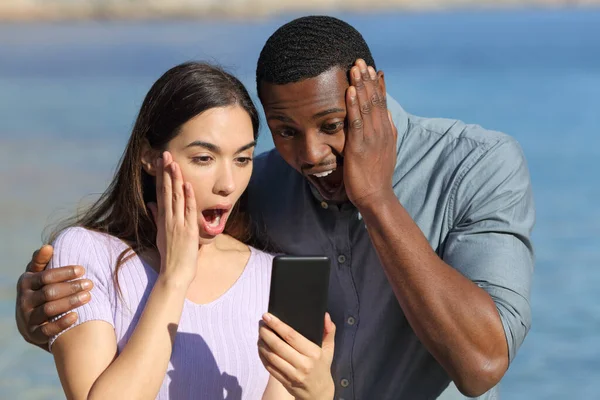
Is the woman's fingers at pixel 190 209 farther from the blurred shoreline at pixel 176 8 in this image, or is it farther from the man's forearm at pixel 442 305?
the blurred shoreline at pixel 176 8

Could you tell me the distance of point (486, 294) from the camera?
3.39 metres

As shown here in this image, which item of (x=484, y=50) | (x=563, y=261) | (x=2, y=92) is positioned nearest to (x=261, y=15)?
(x=484, y=50)

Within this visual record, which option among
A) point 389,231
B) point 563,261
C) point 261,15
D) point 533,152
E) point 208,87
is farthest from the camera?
point 261,15

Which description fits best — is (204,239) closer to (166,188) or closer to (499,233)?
(166,188)

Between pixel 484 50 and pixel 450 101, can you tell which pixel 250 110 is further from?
pixel 484 50

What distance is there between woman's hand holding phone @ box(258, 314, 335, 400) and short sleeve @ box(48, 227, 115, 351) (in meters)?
0.55

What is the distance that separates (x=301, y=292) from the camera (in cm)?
318

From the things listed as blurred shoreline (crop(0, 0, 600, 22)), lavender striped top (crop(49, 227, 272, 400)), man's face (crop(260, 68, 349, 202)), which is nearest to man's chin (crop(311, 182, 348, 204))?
man's face (crop(260, 68, 349, 202))

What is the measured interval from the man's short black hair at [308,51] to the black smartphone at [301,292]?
652 millimetres

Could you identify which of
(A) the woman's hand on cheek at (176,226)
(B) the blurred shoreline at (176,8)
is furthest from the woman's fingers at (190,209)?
(B) the blurred shoreline at (176,8)

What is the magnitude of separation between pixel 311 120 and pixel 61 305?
97 cm

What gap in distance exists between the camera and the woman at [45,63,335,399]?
321 centimetres

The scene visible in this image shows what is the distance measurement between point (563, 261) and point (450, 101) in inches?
334

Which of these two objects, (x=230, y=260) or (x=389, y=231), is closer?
(x=389, y=231)
